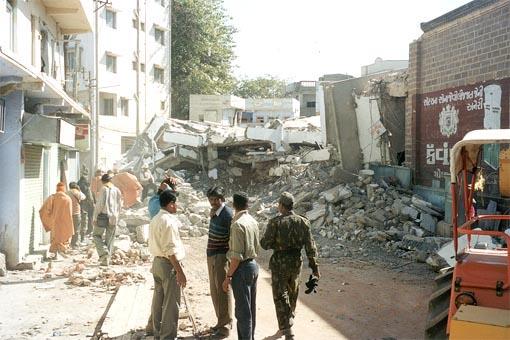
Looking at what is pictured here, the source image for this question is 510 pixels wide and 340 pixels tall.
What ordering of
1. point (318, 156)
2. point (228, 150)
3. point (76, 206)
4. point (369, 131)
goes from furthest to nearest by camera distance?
point (228, 150) → point (318, 156) → point (369, 131) → point (76, 206)

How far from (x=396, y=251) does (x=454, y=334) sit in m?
7.34

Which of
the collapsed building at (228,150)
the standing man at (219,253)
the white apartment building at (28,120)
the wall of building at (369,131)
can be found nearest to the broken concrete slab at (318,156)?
the collapsed building at (228,150)

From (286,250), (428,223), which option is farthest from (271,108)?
(286,250)

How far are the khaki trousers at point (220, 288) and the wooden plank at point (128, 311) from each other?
94 cm

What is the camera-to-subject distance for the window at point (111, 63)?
29.7 m

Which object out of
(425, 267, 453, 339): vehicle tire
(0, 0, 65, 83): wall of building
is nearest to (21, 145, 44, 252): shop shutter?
(0, 0, 65, 83): wall of building

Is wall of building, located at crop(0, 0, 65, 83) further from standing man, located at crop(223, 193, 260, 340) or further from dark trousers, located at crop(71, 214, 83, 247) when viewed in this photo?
standing man, located at crop(223, 193, 260, 340)

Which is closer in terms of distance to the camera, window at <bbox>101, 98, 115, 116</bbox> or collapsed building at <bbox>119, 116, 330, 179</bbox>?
collapsed building at <bbox>119, 116, 330, 179</bbox>

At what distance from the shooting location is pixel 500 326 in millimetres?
3504

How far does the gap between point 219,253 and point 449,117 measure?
8.62m

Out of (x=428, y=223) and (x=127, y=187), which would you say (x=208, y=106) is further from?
(x=428, y=223)

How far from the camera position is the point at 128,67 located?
31.5 m

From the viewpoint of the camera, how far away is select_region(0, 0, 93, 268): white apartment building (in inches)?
346

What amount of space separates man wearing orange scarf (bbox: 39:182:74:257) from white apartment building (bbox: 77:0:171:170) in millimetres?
15906
